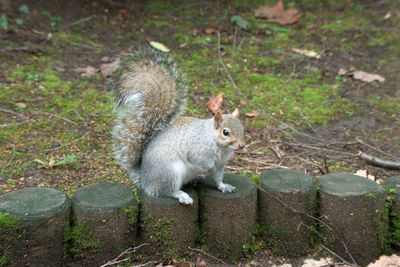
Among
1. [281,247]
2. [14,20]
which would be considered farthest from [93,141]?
[14,20]

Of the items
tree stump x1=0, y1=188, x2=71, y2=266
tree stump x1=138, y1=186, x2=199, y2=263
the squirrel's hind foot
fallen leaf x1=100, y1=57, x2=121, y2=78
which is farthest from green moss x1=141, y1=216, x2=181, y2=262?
fallen leaf x1=100, y1=57, x2=121, y2=78

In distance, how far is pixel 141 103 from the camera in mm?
2082

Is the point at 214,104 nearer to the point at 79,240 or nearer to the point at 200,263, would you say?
the point at 200,263

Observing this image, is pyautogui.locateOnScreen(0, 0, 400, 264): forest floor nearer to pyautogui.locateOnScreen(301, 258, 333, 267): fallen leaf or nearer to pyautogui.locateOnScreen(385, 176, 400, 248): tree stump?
pyautogui.locateOnScreen(301, 258, 333, 267): fallen leaf

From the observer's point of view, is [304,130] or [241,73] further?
[241,73]

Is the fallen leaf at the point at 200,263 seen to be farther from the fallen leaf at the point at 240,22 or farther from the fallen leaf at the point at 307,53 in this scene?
the fallen leaf at the point at 240,22

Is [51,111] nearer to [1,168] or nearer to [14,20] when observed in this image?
[1,168]

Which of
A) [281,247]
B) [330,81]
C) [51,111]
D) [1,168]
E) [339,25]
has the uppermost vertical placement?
[339,25]

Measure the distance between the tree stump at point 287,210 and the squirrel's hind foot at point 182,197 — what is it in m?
0.40

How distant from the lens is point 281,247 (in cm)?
219

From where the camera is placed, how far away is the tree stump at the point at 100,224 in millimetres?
1842

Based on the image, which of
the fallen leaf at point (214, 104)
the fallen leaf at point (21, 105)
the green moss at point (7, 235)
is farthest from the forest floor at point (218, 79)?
the green moss at point (7, 235)

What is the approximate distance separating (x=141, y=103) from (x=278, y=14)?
4004 mm

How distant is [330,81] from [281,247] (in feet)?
8.36
